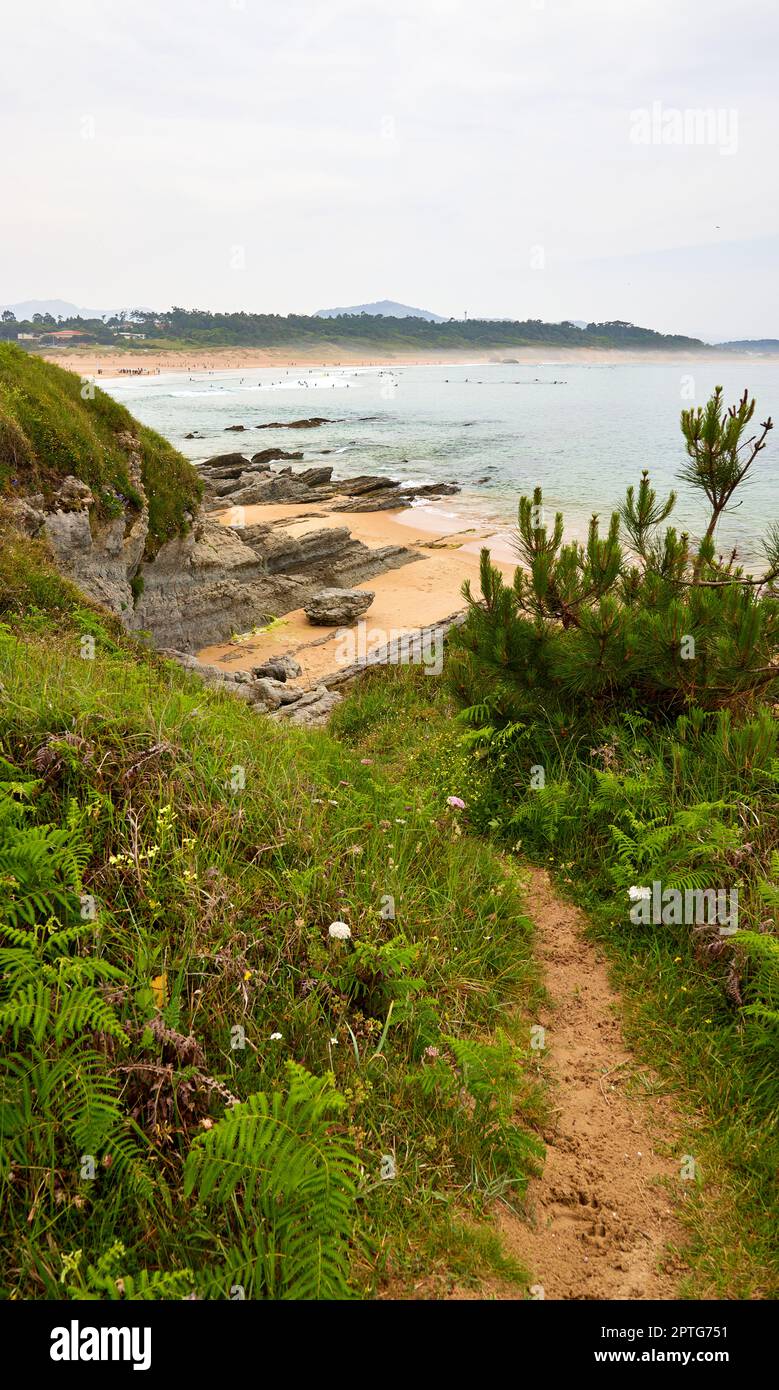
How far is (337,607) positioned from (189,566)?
333 cm

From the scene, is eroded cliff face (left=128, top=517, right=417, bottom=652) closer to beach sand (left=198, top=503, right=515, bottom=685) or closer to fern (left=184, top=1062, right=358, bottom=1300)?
beach sand (left=198, top=503, right=515, bottom=685)

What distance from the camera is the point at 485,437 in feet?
196

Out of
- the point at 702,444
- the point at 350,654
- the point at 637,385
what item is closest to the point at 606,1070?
the point at 702,444

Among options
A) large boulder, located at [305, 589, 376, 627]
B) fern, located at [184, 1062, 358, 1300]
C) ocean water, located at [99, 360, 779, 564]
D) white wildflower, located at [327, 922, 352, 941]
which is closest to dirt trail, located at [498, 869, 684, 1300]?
fern, located at [184, 1062, 358, 1300]

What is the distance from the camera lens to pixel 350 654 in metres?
13.8

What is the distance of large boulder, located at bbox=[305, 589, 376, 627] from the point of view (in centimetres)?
1591

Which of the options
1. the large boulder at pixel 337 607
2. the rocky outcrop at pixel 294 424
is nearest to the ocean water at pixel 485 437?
the rocky outcrop at pixel 294 424

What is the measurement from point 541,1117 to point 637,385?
15165 centimetres

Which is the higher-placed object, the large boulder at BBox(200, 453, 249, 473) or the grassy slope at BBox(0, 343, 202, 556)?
the large boulder at BBox(200, 453, 249, 473)

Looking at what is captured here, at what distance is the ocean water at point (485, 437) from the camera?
3175cm

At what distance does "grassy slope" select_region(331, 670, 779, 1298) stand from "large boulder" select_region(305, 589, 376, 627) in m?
8.72

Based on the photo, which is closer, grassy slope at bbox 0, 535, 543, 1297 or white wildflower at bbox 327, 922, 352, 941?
grassy slope at bbox 0, 535, 543, 1297

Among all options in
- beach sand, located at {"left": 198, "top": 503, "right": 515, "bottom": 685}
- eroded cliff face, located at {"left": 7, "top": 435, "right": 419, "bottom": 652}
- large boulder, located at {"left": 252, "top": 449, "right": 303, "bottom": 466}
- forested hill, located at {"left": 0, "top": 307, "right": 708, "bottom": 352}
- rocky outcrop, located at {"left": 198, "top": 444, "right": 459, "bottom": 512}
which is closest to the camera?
eroded cliff face, located at {"left": 7, "top": 435, "right": 419, "bottom": 652}

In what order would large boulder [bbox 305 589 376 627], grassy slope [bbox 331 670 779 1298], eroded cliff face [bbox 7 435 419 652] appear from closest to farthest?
grassy slope [bbox 331 670 779 1298]
eroded cliff face [bbox 7 435 419 652]
large boulder [bbox 305 589 376 627]
